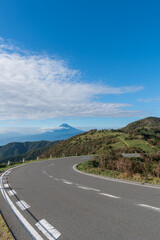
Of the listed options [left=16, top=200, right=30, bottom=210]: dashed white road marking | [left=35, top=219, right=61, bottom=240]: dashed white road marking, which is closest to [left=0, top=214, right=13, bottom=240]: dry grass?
[left=35, top=219, right=61, bottom=240]: dashed white road marking

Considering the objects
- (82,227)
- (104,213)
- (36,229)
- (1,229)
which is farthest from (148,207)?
(1,229)

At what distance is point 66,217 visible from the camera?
5125mm

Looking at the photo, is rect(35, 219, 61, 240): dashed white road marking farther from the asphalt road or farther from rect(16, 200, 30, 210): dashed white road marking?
rect(16, 200, 30, 210): dashed white road marking

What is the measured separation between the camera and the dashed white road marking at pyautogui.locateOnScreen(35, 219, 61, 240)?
13.2 feet

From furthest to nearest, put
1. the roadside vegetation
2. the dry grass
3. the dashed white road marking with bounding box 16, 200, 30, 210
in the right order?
the roadside vegetation < the dashed white road marking with bounding box 16, 200, 30, 210 < the dry grass

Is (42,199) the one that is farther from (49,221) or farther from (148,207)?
(148,207)

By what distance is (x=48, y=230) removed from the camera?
4336mm

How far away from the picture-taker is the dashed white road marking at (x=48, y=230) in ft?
13.2

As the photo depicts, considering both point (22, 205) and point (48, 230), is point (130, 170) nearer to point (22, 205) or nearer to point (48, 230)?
point (22, 205)

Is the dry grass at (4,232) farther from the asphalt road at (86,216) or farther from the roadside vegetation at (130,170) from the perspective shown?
the roadside vegetation at (130,170)

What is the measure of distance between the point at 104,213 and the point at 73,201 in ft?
5.85

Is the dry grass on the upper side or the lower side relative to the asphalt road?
upper

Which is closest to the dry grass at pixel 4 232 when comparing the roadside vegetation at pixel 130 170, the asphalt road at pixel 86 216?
the asphalt road at pixel 86 216

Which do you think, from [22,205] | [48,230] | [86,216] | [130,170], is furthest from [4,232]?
[130,170]
